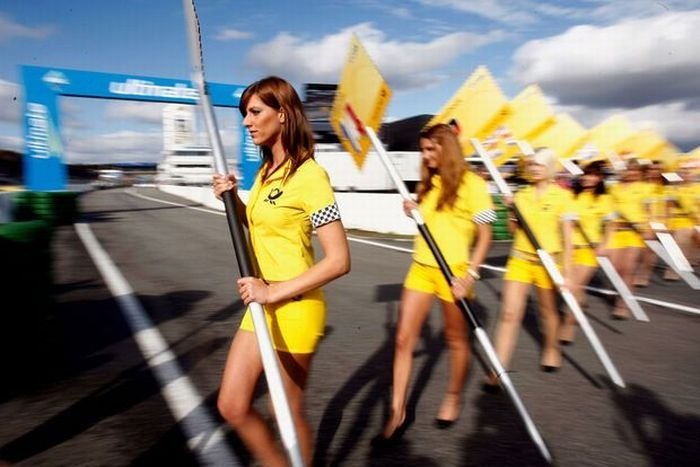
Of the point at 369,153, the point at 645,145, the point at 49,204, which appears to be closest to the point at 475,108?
the point at 645,145

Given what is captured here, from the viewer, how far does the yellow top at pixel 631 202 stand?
6793 millimetres

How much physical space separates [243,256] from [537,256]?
3106 millimetres

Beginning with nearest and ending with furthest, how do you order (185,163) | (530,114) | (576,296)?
(576,296), (530,114), (185,163)

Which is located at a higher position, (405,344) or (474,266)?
(474,266)

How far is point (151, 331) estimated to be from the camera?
523 centimetres

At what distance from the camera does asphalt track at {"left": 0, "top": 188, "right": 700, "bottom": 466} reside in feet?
9.61

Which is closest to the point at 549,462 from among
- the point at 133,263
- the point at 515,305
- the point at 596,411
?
the point at 596,411

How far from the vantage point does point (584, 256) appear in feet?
18.4

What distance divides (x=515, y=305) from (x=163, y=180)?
188 feet

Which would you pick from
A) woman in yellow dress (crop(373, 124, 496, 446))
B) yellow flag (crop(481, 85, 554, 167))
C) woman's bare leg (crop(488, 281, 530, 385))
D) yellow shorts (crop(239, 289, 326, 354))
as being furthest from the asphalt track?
yellow flag (crop(481, 85, 554, 167))

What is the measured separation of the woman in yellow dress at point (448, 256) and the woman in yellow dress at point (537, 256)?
1020 mm

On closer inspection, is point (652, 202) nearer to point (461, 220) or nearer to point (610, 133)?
point (610, 133)

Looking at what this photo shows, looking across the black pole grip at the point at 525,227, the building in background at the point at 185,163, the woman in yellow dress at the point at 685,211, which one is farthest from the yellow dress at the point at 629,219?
the building in background at the point at 185,163

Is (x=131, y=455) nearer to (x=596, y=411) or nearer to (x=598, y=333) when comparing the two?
(x=596, y=411)
